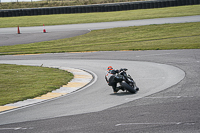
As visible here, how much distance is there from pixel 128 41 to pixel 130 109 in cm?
1913

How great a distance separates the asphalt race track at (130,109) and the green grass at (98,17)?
2674 cm

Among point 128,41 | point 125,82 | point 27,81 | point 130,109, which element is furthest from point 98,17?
point 130,109

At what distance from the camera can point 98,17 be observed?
44469 millimetres

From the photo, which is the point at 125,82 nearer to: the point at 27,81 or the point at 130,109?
the point at 130,109

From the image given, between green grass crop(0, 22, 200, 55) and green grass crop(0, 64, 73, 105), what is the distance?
812 cm

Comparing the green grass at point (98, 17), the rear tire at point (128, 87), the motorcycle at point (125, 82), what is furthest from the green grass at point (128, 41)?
the rear tire at point (128, 87)

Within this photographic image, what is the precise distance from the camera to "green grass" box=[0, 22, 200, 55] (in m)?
24.4

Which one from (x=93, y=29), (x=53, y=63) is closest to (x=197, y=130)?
(x=53, y=63)

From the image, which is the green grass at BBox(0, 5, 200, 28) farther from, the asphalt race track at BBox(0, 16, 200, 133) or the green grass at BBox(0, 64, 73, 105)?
the asphalt race track at BBox(0, 16, 200, 133)

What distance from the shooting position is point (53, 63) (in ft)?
67.1

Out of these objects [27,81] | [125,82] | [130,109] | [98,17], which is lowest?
[27,81]

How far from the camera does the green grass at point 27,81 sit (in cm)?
1195

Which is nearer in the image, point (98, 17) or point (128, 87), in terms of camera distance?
point (128, 87)

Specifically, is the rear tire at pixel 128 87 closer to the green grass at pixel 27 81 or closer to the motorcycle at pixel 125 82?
the motorcycle at pixel 125 82
